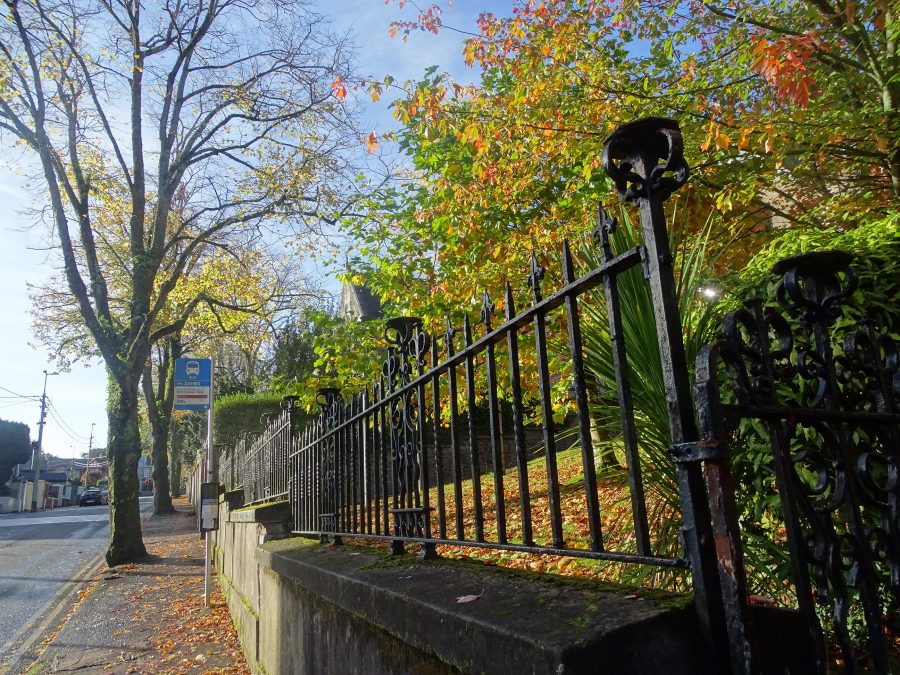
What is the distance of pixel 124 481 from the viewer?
13.0 meters

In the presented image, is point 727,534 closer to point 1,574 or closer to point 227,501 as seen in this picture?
point 227,501

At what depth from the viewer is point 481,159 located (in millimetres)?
7051

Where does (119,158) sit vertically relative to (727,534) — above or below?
above

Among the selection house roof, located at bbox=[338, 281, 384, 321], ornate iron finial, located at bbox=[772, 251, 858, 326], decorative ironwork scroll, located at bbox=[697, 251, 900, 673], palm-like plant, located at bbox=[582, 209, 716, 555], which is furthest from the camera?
house roof, located at bbox=[338, 281, 384, 321]

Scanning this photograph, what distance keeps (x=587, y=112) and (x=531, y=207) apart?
190 cm

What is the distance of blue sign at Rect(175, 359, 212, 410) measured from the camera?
10.2 meters

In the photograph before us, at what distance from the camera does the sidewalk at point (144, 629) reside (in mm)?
5898

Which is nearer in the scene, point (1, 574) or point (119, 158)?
point (1, 574)

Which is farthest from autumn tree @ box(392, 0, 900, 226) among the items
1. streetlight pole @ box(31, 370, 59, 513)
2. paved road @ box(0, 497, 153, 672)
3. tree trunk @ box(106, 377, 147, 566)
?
streetlight pole @ box(31, 370, 59, 513)

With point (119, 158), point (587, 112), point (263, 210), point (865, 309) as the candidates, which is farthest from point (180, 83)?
point (865, 309)

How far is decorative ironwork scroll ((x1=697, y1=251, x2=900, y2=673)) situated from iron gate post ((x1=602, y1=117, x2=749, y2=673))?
2.2 inches

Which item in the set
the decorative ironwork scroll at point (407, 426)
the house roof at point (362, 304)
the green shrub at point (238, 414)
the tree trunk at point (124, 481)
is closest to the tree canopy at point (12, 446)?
the house roof at point (362, 304)

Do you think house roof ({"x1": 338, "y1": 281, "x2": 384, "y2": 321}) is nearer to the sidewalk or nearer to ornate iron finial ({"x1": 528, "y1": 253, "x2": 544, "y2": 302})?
the sidewalk

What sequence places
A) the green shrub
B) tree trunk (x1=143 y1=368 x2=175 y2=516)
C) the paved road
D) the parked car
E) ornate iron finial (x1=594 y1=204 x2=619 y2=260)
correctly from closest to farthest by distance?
ornate iron finial (x1=594 y1=204 x2=619 y2=260) → the paved road → tree trunk (x1=143 y1=368 x2=175 y2=516) → the green shrub → the parked car
